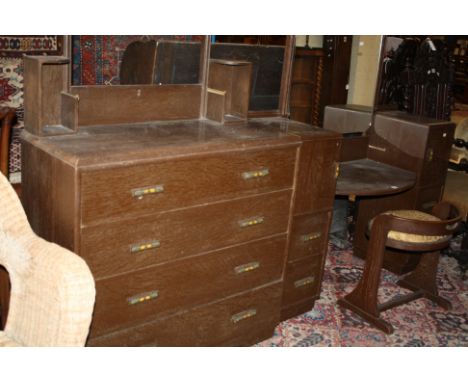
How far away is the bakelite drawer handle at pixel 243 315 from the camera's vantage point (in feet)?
9.04

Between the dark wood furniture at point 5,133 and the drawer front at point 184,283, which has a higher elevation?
the dark wood furniture at point 5,133

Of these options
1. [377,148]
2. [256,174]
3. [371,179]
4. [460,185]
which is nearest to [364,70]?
[377,148]

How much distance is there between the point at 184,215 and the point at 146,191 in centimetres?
A: 23

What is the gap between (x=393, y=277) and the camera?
13.0ft

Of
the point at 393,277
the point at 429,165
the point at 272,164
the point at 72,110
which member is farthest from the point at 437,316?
the point at 72,110

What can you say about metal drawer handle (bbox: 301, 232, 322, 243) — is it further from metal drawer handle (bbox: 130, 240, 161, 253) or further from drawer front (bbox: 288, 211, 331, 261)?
metal drawer handle (bbox: 130, 240, 161, 253)

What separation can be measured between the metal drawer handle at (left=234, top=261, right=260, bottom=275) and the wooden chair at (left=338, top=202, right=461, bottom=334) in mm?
833

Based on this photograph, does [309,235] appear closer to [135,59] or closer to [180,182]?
[180,182]

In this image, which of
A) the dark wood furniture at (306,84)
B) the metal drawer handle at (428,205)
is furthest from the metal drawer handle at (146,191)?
the dark wood furniture at (306,84)

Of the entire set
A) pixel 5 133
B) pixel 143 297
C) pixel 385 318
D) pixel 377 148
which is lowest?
pixel 385 318

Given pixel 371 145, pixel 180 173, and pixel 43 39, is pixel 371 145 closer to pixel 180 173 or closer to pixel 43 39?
pixel 180 173

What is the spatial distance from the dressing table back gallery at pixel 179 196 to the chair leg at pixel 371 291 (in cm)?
33

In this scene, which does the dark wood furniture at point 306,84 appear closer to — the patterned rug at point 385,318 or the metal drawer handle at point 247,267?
the patterned rug at point 385,318

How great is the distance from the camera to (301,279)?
10.4ft
